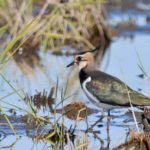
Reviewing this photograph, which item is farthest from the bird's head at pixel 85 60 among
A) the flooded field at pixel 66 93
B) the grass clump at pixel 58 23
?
the grass clump at pixel 58 23

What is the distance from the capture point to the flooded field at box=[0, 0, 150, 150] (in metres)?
7.65

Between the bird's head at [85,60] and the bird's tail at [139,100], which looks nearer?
the bird's tail at [139,100]

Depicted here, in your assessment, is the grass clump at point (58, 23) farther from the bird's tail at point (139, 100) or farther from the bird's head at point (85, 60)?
the bird's tail at point (139, 100)

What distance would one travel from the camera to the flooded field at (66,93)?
7.65 meters

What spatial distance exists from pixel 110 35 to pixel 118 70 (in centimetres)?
274

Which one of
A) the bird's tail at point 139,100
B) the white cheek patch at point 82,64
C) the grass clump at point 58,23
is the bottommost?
the bird's tail at point 139,100

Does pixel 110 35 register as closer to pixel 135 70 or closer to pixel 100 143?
pixel 135 70

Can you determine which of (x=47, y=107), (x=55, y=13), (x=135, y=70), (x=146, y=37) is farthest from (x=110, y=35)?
(x=47, y=107)

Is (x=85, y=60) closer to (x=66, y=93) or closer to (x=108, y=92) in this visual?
(x=108, y=92)

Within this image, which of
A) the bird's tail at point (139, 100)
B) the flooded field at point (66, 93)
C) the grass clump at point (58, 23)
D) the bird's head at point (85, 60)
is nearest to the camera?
the flooded field at point (66, 93)

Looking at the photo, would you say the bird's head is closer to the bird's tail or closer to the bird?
the bird

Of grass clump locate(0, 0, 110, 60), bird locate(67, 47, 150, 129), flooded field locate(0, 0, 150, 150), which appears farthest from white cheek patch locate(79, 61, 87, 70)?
grass clump locate(0, 0, 110, 60)

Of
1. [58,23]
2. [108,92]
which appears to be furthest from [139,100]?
[58,23]

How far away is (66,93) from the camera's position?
9.88 m
